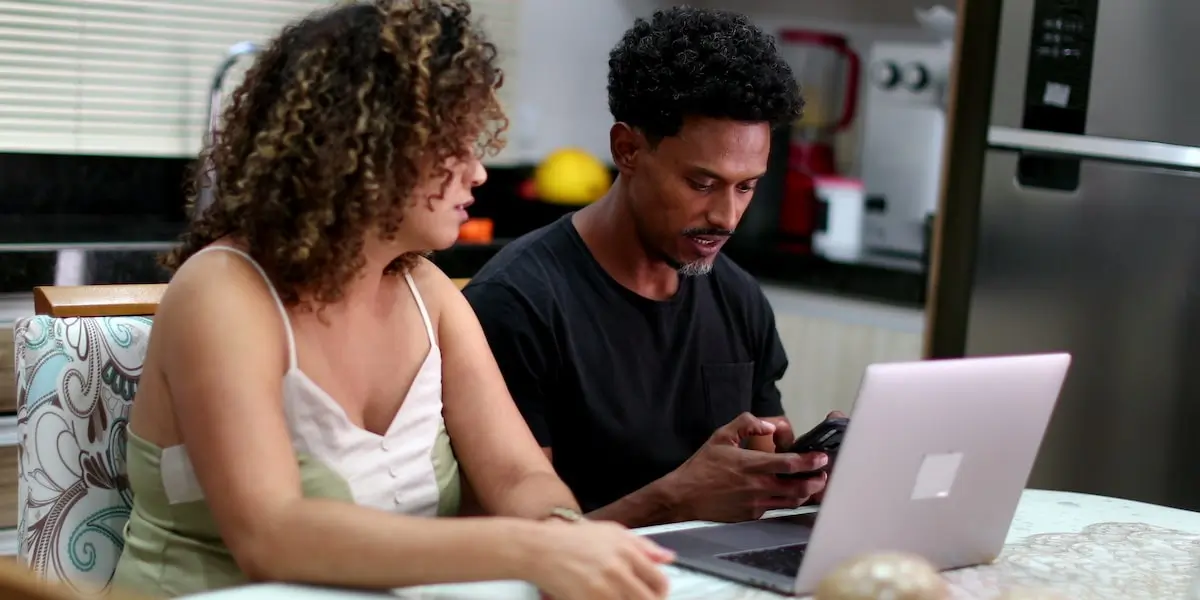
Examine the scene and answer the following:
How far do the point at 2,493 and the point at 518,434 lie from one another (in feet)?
4.23

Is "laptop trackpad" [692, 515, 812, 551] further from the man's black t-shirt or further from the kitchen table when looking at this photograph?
the man's black t-shirt

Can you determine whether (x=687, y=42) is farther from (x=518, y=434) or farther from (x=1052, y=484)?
(x=1052, y=484)

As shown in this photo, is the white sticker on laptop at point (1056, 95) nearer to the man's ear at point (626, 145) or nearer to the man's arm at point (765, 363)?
the man's arm at point (765, 363)

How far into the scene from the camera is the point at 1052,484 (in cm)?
283

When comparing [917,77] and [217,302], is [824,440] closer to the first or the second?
[217,302]

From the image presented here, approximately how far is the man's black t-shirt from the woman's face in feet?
1.15

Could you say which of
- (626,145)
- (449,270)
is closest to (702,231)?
(626,145)

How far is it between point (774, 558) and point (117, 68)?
222 centimetres

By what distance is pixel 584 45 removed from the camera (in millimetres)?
3705

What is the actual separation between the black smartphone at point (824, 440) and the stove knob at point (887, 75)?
1963 mm

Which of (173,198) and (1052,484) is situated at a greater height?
(173,198)

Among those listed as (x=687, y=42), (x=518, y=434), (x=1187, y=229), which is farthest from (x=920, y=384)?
(x=1187, y=229)

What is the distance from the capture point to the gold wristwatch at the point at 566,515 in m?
1.32

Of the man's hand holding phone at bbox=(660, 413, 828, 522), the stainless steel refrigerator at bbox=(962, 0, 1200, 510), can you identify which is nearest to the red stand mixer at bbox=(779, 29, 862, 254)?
the stainless steel refrigerator at bbox=(962, 0, 1200, 510)
